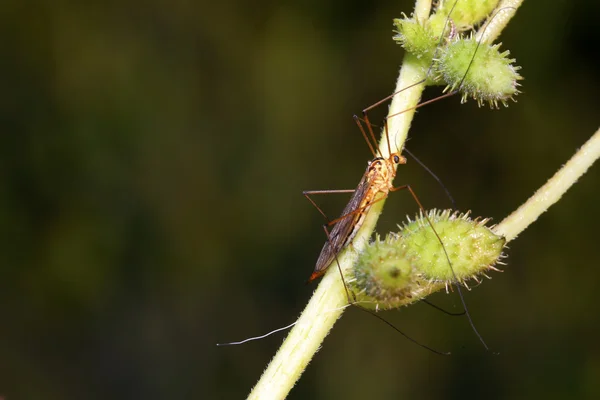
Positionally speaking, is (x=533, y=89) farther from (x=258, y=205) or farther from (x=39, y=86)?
(x=39, y=86)

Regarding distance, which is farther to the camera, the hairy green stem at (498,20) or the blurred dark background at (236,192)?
the blurred dark background at (236,192)

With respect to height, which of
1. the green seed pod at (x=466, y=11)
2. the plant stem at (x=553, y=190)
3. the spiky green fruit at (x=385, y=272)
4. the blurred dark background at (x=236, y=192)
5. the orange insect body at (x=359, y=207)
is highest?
the green seed pod at (x=466, y=11)

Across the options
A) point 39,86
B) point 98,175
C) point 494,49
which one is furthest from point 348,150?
point 494,49

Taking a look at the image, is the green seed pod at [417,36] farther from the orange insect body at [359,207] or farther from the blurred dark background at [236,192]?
the blurred dark background at [236,192]

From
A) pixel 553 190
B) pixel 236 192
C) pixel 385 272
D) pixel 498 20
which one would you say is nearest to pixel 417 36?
pixel 498 20

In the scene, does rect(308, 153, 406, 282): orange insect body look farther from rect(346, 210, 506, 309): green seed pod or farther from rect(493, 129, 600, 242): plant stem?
rect(493, 129, 600, 242): plant stem

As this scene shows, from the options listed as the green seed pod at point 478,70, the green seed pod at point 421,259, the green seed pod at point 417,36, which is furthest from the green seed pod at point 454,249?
the green seed pod at point 417,36

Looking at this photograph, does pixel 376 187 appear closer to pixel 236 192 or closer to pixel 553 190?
pixel 553 190
